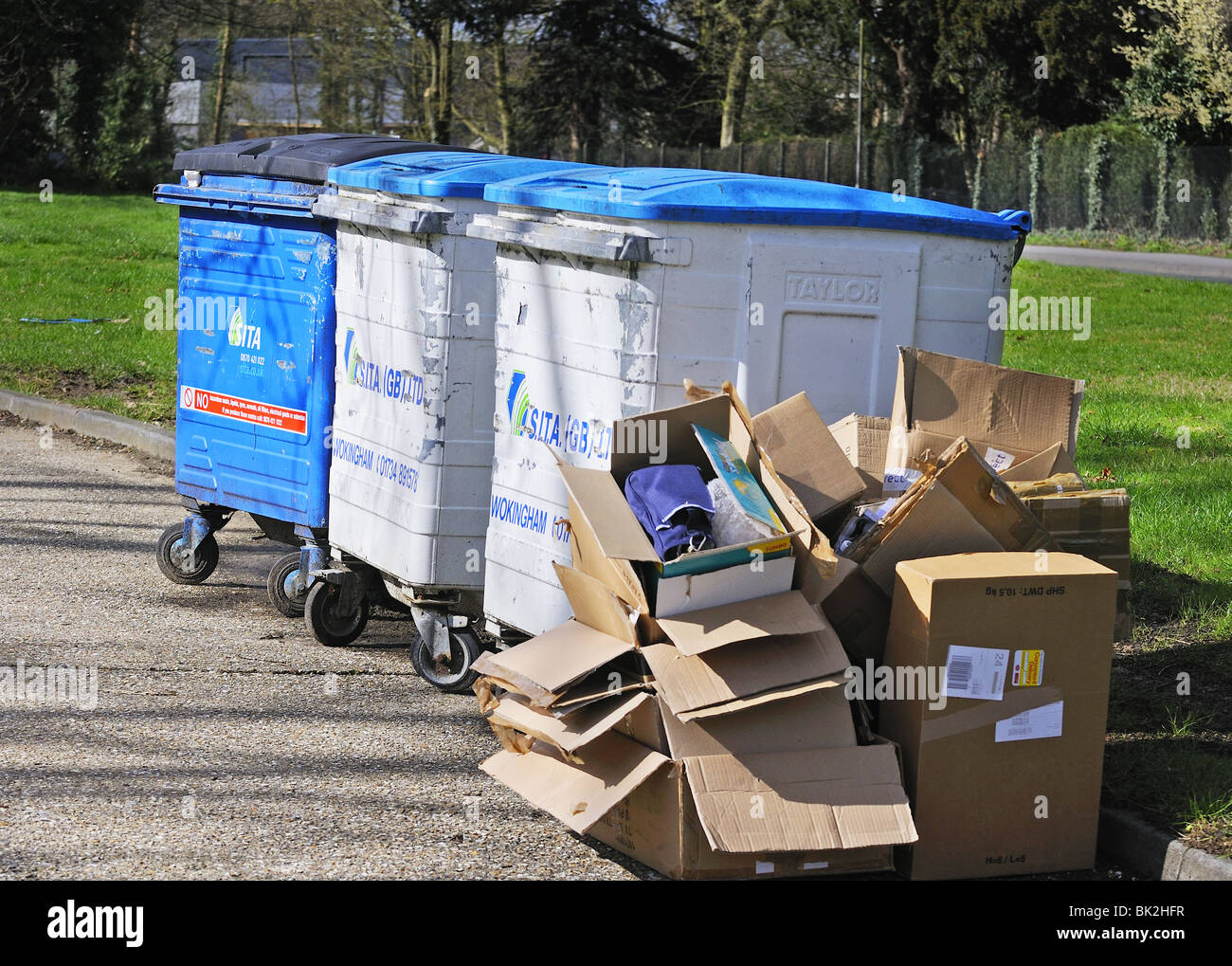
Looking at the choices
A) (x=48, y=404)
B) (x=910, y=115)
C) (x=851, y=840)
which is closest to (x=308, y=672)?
(x=851, y=840)

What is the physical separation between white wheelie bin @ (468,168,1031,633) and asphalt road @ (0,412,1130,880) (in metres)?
0.71

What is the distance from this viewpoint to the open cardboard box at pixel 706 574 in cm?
356

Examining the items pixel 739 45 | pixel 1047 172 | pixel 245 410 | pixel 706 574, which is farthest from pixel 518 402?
pixel 739 45

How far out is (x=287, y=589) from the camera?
5949mm

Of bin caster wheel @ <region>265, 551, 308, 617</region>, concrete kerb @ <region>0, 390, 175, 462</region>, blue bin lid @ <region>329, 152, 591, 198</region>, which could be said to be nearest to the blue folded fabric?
blue bin lid @ <region>329, 152, 591, 198</region>

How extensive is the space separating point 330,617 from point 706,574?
2.49 meters

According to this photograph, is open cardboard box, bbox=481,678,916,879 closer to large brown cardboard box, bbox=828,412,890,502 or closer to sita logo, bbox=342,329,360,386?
large brown cardboard box, bbox=828,412,890,502

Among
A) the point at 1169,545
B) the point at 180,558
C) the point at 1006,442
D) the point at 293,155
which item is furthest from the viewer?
the point at 180,558

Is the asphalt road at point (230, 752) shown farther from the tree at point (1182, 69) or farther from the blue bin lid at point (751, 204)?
the tree at point (1182, 69)

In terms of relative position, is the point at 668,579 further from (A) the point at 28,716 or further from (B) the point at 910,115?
(B) the point at 910,115

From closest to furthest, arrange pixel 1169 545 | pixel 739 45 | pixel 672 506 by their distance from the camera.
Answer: pixel 672 506
pixel 1169 545
pixel 739 45

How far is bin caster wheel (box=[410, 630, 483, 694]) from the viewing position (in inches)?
202

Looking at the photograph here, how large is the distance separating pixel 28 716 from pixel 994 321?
3.50 m

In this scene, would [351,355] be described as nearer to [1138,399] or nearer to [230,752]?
[230,752]
